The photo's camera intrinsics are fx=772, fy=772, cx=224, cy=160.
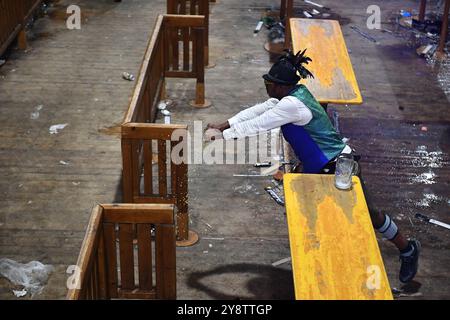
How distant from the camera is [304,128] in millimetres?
6703

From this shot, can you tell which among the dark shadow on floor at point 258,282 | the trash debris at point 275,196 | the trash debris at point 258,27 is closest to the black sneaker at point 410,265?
the dark shadow on floor at point 258,282

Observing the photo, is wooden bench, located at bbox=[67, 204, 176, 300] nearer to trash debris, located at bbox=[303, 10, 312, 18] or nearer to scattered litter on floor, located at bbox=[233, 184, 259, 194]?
scattered litter on floor, located at bbox=[233, 184, 259, 194]

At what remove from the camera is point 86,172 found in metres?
8.58

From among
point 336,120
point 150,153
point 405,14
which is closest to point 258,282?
point 150,153

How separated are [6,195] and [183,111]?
2780 millimetres

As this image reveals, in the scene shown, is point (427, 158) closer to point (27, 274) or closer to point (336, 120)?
point (336, 120)

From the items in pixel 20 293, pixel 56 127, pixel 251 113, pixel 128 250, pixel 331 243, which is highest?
pixel 251 113

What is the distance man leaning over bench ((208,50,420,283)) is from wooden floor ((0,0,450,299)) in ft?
1.29

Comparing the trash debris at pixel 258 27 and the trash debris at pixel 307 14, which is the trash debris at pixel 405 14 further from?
the trash debris at pixel 258 27

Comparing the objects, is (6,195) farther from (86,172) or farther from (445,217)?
(445,217)

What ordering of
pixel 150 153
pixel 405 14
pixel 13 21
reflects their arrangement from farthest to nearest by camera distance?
1. pixel 405 14
2. pixel 13 21
3. pixel 150 153

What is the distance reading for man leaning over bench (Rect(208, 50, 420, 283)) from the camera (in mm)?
6605

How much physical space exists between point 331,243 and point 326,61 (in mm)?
3973

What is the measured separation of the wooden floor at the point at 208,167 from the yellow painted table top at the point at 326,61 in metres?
0.99
